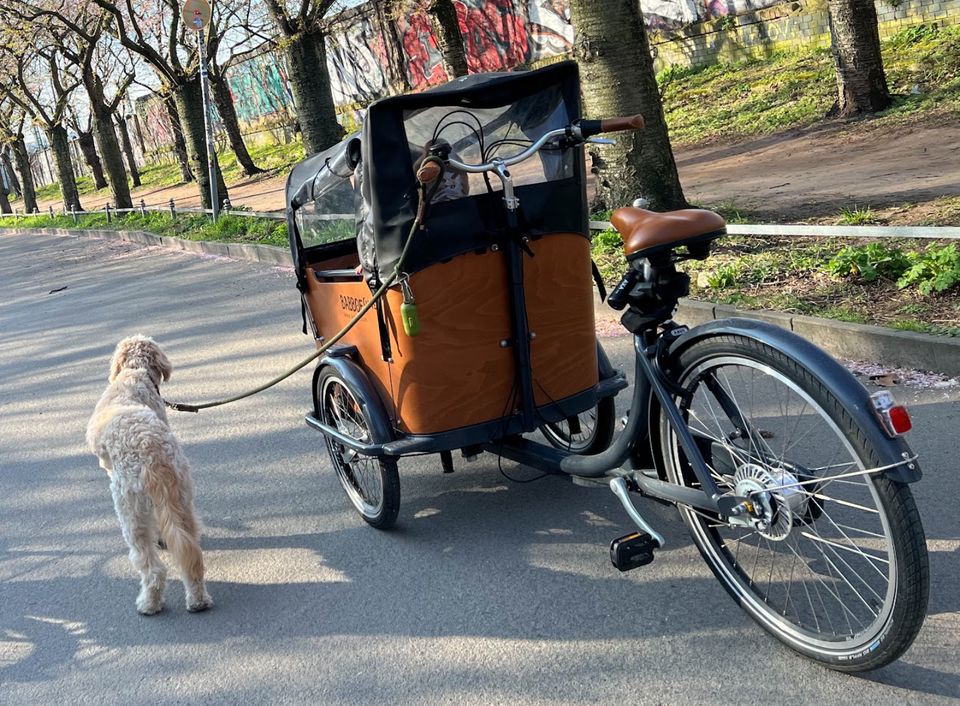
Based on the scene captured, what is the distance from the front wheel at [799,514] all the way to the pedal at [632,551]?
0.20 m

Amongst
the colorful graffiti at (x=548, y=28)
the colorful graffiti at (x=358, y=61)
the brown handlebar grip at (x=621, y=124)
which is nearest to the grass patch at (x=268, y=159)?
the colorful graffiti at (x=358, y=61)

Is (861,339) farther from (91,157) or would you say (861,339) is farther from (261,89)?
(91,157)

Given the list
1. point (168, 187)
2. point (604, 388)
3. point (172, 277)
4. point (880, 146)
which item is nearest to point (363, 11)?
point (168, 187)

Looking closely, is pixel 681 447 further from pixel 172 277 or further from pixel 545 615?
pixel 172 277

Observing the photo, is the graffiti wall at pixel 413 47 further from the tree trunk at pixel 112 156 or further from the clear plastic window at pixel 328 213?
the clear plastic window at pixel 328 213

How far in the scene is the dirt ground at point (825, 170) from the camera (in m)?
9.36

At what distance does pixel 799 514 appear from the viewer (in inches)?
109

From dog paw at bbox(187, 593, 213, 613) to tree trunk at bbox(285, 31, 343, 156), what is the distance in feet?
37.5

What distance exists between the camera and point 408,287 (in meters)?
3.57

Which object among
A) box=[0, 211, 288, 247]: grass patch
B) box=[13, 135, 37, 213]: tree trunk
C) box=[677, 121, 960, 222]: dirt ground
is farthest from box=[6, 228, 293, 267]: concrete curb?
box=[13, 135, 37, 213]: tree trunk

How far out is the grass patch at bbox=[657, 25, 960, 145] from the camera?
1514 cm

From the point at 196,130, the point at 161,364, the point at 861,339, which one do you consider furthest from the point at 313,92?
the point at 861,339

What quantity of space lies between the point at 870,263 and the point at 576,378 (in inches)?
135

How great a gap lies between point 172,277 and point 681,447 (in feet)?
40.1
